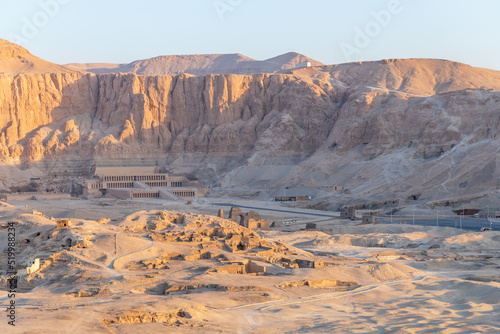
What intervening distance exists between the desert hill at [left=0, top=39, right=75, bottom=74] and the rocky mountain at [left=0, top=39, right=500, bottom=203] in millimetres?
11191

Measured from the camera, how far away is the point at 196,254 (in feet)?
131

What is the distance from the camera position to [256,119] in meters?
140

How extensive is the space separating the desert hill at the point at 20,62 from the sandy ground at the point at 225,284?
338 feet

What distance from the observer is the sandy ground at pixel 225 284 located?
25578mm

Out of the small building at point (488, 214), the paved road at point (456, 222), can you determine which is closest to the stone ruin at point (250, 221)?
the paved road at point (456, 222)

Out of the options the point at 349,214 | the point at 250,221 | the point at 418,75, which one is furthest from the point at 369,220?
the point at 418,75

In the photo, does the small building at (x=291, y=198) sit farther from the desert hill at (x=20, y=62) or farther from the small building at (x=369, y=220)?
the desert hill at (x=20, y=62)

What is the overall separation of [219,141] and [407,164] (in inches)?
1722

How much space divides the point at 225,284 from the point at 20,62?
135 meters

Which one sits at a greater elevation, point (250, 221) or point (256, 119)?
point (256, 119)

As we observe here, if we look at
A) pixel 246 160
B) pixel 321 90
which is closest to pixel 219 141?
pixel 246 160

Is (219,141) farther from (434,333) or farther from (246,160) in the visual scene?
(434,333)

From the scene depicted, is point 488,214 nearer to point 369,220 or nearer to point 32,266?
point 369,220

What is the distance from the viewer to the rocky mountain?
373ft
